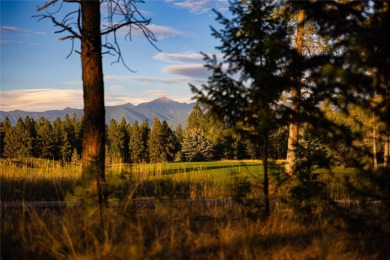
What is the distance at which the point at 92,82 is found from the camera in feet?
22.3

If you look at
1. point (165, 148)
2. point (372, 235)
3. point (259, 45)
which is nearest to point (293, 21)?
point (259, 45)

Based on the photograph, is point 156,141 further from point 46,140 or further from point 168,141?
point 46,140

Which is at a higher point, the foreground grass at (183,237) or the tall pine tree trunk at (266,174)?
the tall pine tree trunk at (266,174)

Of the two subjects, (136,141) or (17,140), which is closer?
(17,140)

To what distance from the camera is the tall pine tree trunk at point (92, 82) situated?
22.1ft

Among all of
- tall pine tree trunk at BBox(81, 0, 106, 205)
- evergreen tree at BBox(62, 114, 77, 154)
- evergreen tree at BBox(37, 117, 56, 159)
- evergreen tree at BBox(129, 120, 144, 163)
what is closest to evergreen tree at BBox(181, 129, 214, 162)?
evergreen tree at BBox(129, 120, 144, 163)

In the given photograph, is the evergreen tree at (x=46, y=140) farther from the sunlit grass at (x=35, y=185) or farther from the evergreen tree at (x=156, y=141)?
the sunlit grass at (x=35, y=185)

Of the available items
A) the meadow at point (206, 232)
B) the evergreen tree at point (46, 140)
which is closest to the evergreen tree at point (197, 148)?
the evergreen tree at point (46, 140)

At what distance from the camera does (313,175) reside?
5.70m

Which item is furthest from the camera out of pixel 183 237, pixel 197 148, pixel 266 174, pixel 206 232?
pixel 197 148

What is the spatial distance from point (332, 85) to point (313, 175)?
1.53 m

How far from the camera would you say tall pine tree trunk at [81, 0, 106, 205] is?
673cm

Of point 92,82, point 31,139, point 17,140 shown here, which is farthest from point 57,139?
point 92,82

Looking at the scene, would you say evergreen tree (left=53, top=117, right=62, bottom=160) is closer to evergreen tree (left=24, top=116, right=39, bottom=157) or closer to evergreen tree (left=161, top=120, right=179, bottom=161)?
evergreen tree (left=24, top=116, right=39, bottom=157)
